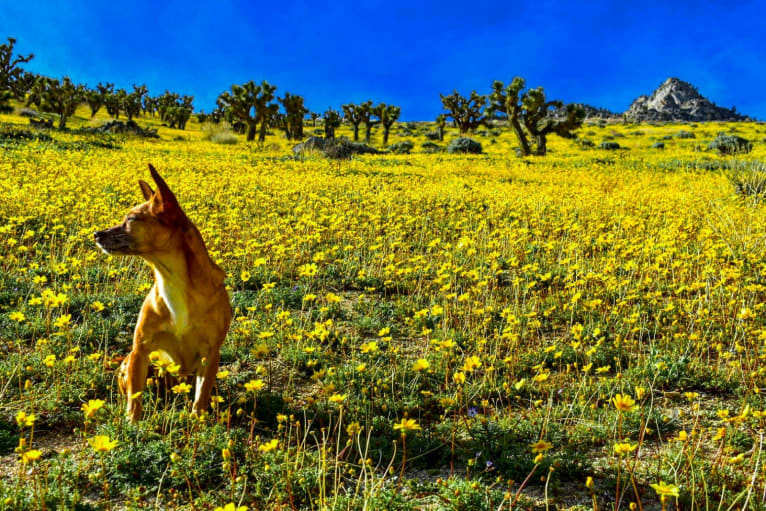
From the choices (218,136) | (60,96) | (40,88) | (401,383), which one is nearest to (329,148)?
(218,136)

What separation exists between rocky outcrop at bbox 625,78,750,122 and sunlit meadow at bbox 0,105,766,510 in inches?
5798

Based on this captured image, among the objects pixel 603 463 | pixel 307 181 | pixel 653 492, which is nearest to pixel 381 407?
pixel 603 463

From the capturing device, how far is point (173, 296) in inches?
105

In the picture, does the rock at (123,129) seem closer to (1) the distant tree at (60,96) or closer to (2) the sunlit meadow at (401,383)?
(1) the distant tree at (60,96)

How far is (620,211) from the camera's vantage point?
9.77 meters

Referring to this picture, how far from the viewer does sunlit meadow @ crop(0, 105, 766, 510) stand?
2.54 meters

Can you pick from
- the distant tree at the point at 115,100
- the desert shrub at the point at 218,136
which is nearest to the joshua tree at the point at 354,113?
the desert shrub at the point at 218,136

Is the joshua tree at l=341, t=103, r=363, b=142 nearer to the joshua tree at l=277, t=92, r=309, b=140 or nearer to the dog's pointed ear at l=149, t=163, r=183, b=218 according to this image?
the joshua tree at l=277, t=92, r=309, b=140

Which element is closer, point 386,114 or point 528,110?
point 528,110

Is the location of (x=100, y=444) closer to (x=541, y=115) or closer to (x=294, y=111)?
(x=541, y=115)

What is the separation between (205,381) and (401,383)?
148 centimetres

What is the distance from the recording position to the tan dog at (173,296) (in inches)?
97.7

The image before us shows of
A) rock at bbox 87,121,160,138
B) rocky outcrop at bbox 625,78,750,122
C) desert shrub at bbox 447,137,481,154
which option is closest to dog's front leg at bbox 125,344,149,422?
desert shrub at bbox 447,137,481,154

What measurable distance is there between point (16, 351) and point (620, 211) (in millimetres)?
9904
